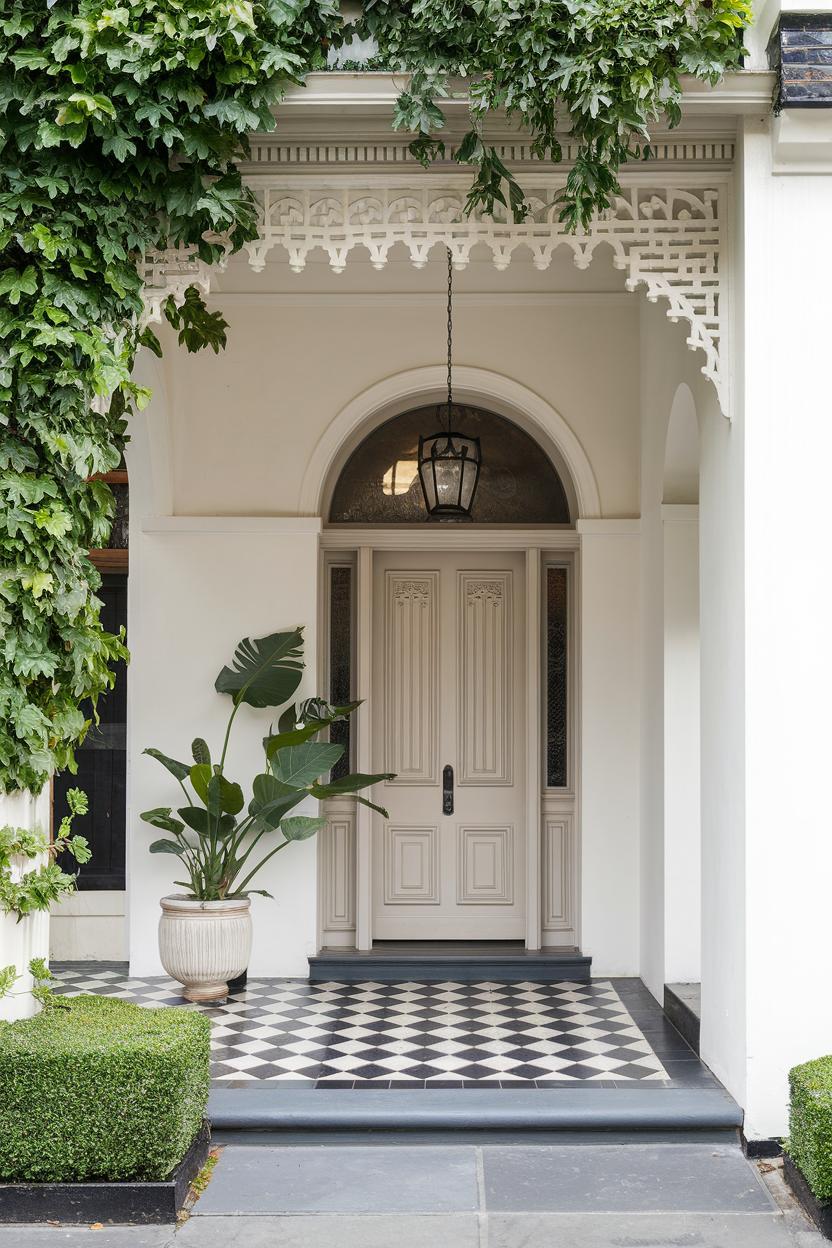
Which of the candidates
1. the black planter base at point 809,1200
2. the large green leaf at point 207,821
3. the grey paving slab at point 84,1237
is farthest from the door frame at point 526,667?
the grey paving slab at point 84,1237

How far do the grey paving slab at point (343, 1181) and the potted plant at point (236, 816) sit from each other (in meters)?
1.92

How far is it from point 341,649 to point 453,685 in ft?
2.47

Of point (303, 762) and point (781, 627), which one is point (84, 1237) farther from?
point (781, 627)

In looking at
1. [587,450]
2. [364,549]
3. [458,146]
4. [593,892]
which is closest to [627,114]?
[458,146]

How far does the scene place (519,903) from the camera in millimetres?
7754

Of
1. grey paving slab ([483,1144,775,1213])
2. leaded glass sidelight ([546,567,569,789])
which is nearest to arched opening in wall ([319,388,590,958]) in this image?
leaded glass sidelight ([546,567,569,789])

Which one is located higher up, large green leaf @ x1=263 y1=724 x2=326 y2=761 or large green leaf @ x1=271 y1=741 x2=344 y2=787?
large green leaf @ x1=263 y1=724 x2=326 y2=761

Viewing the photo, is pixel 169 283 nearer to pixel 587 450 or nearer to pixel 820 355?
pixel 820 355

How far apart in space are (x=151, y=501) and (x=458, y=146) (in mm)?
3362

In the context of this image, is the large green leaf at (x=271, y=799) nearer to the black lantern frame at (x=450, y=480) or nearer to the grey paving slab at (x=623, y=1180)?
the black lantern frame at (x=450, y=480)

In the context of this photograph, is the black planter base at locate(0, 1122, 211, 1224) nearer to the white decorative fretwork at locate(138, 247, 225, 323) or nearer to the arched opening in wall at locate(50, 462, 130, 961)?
the white decorative fretwork at locate(138, 247, 225, 323)

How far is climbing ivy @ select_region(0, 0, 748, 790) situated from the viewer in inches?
163

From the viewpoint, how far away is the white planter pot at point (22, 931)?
4387 mm

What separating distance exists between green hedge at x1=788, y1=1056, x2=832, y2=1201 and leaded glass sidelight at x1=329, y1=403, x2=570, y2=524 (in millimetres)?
4324
